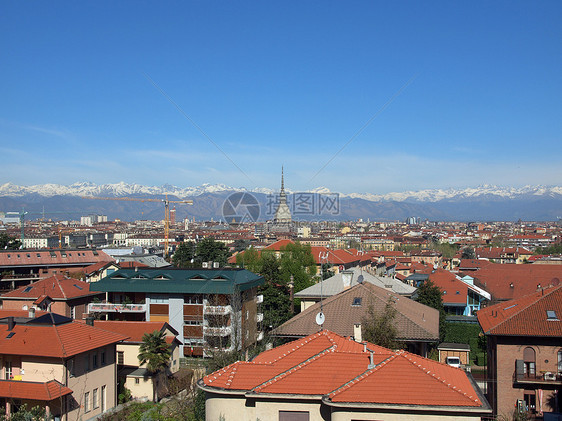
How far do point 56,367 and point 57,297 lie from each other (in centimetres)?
1330

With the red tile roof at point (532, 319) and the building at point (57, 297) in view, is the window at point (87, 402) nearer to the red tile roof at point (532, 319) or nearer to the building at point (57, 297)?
the red tile roof at point (532, 319)

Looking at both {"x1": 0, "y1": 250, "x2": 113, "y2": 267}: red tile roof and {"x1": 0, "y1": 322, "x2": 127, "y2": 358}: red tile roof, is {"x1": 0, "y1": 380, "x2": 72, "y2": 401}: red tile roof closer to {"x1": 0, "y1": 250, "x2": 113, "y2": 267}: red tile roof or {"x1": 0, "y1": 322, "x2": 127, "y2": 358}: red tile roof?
{"x1": 0, "y1": 322, "x2": 127, "y2": 358}: red tile roof

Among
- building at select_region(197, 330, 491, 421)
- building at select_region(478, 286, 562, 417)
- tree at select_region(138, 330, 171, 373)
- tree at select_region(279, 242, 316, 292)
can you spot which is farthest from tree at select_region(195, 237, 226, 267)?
building at select_region(197, 330, 491, 421)

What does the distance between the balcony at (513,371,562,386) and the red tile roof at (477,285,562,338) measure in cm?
105

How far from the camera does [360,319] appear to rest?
17938 mm

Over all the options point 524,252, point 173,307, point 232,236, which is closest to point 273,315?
point 173,307

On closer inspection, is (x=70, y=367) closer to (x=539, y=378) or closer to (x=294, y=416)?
(x=294, y=416)

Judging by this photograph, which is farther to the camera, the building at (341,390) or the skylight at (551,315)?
the skylight at (551,315)

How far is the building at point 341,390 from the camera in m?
8.68

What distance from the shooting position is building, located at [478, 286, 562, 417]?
1535 centimetres

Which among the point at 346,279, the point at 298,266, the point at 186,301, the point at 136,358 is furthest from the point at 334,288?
the point at 136,358

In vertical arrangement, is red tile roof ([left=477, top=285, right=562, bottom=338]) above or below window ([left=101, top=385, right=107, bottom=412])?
above

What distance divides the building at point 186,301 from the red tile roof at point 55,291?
2.26 metres

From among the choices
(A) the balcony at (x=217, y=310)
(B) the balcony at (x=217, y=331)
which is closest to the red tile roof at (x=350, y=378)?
(B) the balcony at (x=217, y=331)
